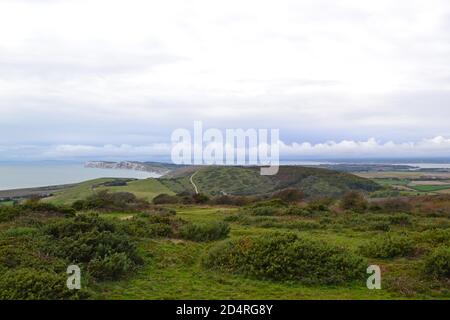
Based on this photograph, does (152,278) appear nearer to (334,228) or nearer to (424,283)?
(424,283)

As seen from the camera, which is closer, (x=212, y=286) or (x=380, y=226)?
(x=212, y=286)

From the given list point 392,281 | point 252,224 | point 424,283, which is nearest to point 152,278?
point 392,281

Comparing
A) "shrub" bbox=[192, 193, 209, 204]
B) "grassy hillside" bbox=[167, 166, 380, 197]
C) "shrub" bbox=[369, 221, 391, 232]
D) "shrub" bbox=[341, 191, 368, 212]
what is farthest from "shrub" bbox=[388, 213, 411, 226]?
"grassy hillside" bbox=[167, 166, 380, 197]

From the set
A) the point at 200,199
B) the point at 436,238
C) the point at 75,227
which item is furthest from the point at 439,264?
the point at 200,199

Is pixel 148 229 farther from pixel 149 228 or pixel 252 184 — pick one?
pixel 252 184

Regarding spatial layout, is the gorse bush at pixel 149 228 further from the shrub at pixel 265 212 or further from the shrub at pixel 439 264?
the shrub at pixel 265 212

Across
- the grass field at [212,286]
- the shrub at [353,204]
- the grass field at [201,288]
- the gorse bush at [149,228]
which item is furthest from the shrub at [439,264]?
the shrub at [353,204]
